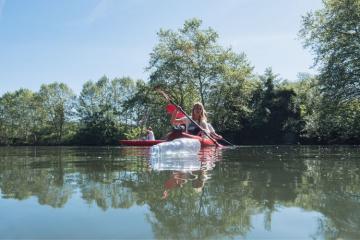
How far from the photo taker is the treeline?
2472 centimetres

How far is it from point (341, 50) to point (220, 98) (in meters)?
18.3

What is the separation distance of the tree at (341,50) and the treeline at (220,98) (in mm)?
57

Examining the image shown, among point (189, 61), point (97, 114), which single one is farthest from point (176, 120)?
point (97, 114)

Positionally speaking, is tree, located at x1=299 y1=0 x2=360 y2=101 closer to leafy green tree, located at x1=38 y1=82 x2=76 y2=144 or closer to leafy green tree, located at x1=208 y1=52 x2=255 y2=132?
leafy green tree, located at x1=208 y1=52 x2=255 y2=132

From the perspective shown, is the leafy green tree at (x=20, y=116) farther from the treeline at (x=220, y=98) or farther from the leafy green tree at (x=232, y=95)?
the leafy green tree at (x=232, y=95)

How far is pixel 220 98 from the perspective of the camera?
42.1 m

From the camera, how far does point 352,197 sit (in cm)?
371

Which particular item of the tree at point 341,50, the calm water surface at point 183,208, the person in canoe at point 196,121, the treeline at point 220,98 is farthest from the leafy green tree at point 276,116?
the calm water surface at point 183,208

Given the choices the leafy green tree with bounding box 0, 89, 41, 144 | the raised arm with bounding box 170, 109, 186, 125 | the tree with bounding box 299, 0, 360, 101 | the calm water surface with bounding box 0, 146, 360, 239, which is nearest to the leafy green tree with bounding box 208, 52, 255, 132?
the tree with bounding box 299, 0, 360, 101

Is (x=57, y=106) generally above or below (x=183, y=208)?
above

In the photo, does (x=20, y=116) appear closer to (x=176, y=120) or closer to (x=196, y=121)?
(x=176, y=120)

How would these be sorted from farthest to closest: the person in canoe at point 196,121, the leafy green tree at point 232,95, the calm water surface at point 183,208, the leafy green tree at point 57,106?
the leafy green tree at point 57,106 → the leafy green tree at point 232,95 → the person in canoe at point 196,121 → the calm water surface at point 183,208

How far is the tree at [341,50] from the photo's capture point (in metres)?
24.3

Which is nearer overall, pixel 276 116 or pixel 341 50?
pixel 341 50
